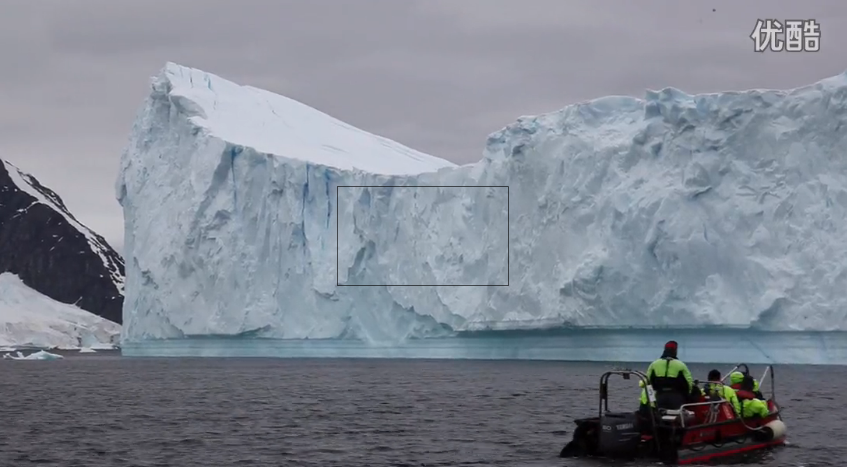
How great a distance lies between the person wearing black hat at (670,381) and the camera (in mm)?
17250

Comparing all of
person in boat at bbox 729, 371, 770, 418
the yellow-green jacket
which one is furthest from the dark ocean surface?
the yellow-green jacket

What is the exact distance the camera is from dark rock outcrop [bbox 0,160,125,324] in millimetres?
103000

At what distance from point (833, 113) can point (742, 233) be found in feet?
13.6

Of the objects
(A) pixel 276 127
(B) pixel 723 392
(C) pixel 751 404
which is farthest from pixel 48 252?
(B) pixel 723 392

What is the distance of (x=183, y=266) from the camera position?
4706 cm

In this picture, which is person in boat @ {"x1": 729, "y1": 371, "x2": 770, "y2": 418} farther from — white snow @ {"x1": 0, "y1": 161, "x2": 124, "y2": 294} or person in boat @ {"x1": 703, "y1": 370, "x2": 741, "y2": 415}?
white snow @ {"x1": 0, "y1": 161, "x2": 124, "y2": 294}

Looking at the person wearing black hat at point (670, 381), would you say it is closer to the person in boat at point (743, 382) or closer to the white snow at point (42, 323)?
the person in boat at point (743, 382)

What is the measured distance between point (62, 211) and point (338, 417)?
3441 inches

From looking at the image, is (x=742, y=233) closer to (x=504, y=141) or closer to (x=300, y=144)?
(x=504, y=141)

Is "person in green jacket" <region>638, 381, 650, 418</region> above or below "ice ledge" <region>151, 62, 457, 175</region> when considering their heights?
below

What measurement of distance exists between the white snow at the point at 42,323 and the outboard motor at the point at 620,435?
3045 inches

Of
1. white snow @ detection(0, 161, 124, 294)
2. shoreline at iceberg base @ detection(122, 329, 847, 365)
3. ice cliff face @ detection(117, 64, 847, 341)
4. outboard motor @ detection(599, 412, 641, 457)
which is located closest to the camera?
outboard motor @ detection(599, 412, 641, 457)

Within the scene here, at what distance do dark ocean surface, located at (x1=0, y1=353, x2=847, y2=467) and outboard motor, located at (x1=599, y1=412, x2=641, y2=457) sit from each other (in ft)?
1.45

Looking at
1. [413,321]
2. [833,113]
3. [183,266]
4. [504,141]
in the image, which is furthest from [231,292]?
[833,113]
